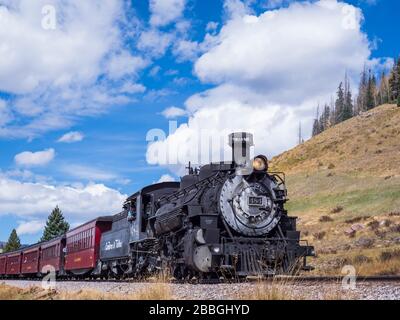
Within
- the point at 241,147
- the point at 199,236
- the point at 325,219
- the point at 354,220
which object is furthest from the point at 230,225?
the point at 325,219

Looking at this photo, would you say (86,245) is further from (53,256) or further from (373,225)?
(373,225)

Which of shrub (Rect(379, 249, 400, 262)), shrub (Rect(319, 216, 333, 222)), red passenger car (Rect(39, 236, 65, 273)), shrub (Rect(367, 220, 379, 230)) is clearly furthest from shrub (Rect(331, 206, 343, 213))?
red passenger car (Rect(39, 236, 65, 273))

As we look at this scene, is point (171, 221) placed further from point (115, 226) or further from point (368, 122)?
point (368, 122)

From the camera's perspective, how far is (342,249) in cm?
2912

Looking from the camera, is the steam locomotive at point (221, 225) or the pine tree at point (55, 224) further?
the pine tree at point (55, 224)

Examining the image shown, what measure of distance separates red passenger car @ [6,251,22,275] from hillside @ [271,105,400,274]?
24.6m

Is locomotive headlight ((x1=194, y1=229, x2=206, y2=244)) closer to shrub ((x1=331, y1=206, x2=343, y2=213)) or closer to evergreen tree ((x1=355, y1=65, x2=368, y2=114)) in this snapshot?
shrub ((x1=331, y1=206, x2=343, y2=213))

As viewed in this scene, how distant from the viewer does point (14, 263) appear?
47.7m

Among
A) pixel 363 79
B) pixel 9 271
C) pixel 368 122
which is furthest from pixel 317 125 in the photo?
pixel 9 271

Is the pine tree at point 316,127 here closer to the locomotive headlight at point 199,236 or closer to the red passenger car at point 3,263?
the red passenger car at point 3,263

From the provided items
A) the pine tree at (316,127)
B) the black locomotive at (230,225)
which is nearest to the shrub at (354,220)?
the black locomotive at (230,225)

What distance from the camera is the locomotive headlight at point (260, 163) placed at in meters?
17.0
